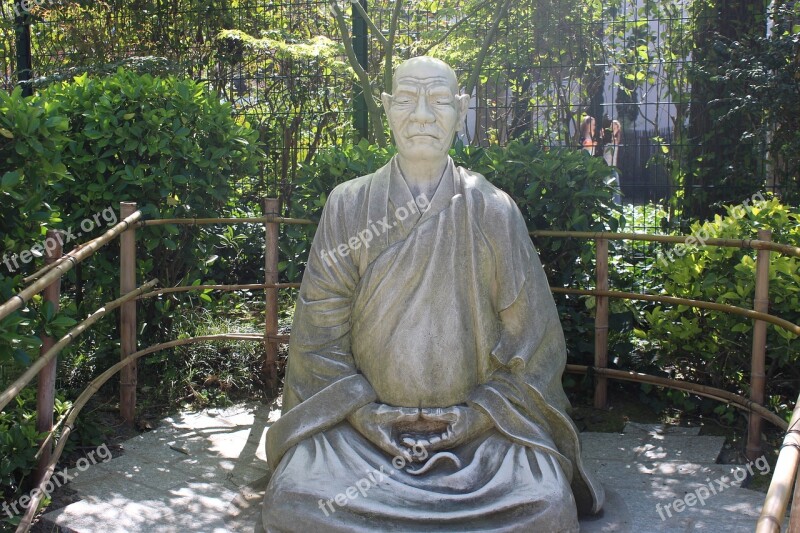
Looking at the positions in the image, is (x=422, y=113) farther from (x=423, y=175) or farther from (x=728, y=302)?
(x=728, y=302)

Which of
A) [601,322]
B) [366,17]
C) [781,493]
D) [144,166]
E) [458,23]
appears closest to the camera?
[781,493]

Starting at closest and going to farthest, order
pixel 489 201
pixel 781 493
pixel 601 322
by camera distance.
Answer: pixel 781 493 < pixel 489 201 < pixel 601 322

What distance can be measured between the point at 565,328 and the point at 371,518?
8.14 feet

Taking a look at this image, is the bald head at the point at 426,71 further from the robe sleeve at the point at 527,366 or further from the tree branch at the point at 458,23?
the tree branch at the point at 458,23

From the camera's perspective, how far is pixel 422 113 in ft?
12.4

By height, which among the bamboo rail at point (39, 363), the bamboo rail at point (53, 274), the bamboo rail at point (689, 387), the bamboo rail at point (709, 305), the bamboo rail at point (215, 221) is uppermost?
the bamboo rail at point (215, 221)

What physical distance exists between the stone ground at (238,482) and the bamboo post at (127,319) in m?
0.22

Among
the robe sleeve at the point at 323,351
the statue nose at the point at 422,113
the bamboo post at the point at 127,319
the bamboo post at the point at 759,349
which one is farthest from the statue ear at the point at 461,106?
the bamboo post at the point at 127,319

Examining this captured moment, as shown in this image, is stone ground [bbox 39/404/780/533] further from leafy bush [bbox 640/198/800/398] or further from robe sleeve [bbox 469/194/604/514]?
leafy bush [bbox 640/198/800/398]

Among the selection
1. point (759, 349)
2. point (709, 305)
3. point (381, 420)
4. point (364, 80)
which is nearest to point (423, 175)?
point (381, 420)

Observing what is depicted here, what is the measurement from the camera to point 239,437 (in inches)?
196

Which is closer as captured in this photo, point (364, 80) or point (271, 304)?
point (271, 304)

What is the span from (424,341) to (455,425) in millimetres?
344

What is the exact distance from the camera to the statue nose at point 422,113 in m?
3.78
